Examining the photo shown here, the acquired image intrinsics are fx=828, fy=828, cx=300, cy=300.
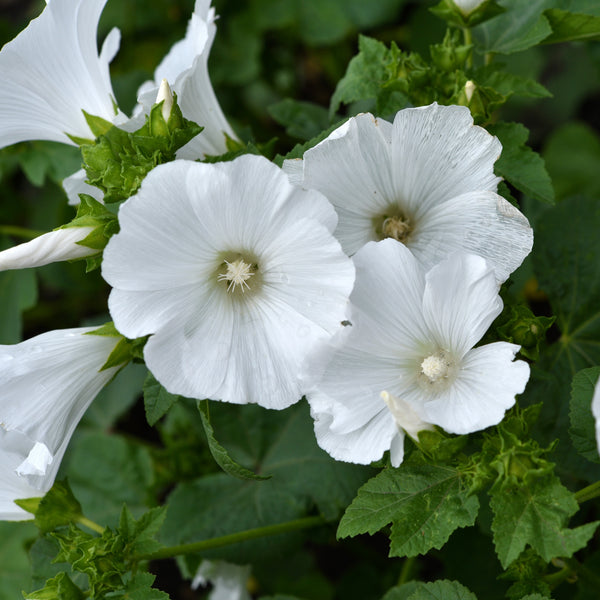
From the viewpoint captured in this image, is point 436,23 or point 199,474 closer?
point 199,474

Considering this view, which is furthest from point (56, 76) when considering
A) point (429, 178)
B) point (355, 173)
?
point (429, 178)

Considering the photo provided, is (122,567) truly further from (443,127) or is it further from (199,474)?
(443,127)

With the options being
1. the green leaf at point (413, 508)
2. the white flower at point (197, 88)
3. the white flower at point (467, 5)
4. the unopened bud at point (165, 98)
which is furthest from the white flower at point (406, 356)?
the white flower at point (467, 5)

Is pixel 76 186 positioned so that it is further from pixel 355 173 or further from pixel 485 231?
A: pixel 485 231

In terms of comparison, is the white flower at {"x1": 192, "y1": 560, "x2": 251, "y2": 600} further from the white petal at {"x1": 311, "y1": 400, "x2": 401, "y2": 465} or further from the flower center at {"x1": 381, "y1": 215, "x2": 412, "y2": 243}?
the flower center at {"x1": 381, "y1": 215, "x2": 412, "y2": 243}

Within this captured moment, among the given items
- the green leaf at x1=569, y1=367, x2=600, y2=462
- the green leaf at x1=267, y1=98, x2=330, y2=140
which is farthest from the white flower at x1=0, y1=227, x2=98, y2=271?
the green leaf at x1=569, y1=367, x2=600, y2=462

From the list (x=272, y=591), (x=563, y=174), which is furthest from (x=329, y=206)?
(x=563, y=174)
